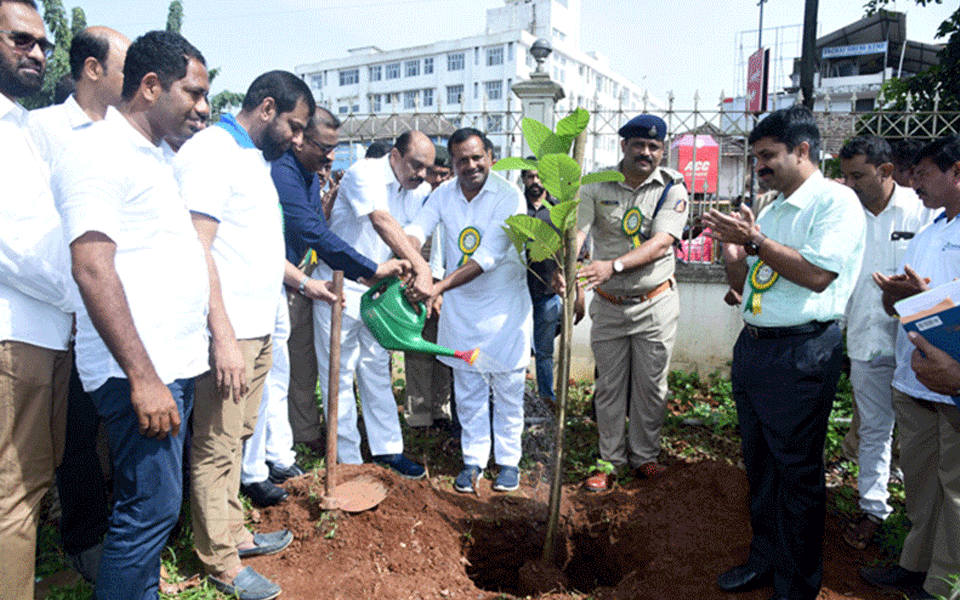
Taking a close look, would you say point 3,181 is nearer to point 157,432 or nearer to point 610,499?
point 157,432

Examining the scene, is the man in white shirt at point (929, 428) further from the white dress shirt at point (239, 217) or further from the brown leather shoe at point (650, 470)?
the white dress shirt at point (239, 217)

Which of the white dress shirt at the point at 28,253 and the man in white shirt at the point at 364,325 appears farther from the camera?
the man in white shirt at the point at 364,325

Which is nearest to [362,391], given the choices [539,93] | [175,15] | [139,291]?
[139,291]

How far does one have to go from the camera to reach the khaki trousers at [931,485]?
2551mm

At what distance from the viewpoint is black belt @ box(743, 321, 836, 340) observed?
256 centimetres

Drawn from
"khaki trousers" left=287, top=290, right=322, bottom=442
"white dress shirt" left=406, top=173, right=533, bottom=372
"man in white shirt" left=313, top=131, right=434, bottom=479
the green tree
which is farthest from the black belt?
the green tree

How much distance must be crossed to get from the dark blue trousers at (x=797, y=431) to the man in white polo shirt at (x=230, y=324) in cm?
220

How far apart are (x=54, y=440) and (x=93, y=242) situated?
0.92 m

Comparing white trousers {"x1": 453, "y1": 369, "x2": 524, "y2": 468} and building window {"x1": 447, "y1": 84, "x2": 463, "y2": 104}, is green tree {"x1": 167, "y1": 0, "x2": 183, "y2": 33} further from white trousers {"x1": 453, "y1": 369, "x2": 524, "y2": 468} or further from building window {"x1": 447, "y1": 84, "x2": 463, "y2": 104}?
white trousers {"x1": 453, "y1": 369, "x2": 524, "y2": 468}

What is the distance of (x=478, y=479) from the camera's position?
3955 mm

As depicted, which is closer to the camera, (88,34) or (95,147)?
(95,147)

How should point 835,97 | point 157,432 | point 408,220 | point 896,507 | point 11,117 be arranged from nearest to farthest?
point 157,432 < point 11,117 < point 896,507 < point 408,220 < point 835,97

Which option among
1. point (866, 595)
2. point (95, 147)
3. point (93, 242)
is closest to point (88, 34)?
point (95, 147)

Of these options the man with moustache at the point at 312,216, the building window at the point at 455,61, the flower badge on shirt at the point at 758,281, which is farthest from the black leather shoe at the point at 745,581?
the building window at the point at 455,61
